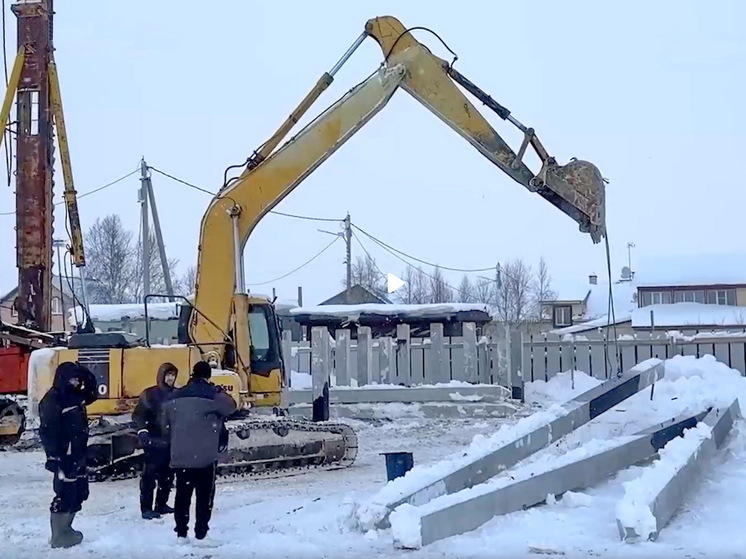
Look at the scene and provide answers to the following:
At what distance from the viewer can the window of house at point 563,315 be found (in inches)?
2594

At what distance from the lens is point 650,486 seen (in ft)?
27.1

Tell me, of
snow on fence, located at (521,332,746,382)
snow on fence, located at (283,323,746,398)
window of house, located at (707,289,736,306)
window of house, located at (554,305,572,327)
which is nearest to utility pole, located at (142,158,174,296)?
snow on fence, located at (283,323,746,398)

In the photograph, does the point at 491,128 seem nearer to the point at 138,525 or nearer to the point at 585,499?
the point at 585,499

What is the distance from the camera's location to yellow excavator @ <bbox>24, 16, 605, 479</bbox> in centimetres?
1171

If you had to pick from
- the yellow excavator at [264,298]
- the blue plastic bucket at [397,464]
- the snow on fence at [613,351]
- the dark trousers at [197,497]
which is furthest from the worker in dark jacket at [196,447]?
the snow on fence at [613,351]

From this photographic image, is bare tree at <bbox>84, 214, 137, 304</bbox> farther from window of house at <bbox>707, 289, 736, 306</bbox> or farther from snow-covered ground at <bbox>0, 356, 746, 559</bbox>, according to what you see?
snow-covered ground at <bbox>0, 356, 746, 559</bbox>

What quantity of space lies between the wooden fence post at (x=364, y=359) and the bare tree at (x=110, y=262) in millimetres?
47532

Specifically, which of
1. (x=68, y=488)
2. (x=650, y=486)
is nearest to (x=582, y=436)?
(x=650, y=486)

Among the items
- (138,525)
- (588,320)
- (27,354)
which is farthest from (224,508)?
(588,320)

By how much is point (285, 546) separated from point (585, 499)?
2892mm

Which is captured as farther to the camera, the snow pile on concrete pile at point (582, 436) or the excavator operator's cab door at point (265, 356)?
the excavator operator's cab door at point (265, 356)

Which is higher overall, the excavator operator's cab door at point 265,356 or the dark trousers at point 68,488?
the excavator operator's cab door at point 265,356

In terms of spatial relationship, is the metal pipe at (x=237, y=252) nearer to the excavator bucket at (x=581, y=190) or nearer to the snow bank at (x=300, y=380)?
the excavator bucket at (x=581, y=190)

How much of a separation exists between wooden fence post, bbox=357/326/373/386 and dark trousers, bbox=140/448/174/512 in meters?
11.2
